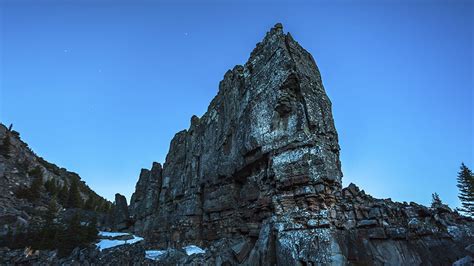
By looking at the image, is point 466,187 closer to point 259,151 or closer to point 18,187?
point 259,151

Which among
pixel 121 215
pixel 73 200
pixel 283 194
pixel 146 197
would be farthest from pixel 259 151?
pixel 73 200

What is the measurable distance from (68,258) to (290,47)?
2903 cm

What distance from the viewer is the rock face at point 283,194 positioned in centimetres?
1197

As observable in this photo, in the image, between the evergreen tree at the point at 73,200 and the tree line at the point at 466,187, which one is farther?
the evergreen tree at the point at 73,200

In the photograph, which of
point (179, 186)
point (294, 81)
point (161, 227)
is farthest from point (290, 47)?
point (161, 227)

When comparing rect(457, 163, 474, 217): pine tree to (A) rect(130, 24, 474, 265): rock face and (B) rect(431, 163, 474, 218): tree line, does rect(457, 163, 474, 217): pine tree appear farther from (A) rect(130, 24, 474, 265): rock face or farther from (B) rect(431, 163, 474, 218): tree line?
(A) rect(130, 24, 474, 265): rock face

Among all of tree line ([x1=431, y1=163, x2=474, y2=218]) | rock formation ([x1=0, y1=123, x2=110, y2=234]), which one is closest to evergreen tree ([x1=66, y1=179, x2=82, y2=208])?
rock formation ([x1=0, y1=123, x2=110, y2=234])

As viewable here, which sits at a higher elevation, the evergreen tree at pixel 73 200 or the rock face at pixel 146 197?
the evergreen tree at pixel 73 200

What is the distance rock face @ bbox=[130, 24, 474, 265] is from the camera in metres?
12.0

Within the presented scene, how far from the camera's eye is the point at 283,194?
15.5 m

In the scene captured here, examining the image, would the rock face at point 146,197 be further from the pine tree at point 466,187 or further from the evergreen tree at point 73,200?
the pine tree at point 466,187

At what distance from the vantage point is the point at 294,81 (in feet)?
58.1

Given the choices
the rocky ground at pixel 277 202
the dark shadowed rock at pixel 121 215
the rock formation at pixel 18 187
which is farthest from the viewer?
the dark shadowed rock at pixel 121 215

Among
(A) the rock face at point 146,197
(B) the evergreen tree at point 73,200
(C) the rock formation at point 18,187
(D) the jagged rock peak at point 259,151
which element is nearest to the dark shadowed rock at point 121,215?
(A) the rock face at point 146,197
